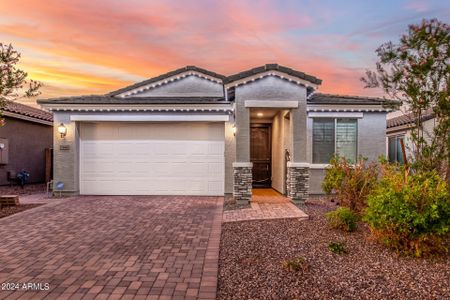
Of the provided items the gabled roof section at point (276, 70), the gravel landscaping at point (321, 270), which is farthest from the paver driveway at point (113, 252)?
the gabled roof section at point (276, 70)

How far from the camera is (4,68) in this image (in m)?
8.23

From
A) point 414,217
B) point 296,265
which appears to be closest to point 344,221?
point 414,217

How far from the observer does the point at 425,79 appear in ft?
20.5

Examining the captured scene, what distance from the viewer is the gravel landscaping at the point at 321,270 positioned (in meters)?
3.55

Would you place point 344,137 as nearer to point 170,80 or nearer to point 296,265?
point 296,265

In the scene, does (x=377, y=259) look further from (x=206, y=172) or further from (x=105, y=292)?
(x=206, y=172)

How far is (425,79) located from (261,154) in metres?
8.44

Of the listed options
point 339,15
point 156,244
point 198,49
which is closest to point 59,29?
point 198,49

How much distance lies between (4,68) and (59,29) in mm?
3517

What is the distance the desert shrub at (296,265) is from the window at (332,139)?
750 cm

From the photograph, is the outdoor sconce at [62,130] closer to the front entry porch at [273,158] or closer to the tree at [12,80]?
the tree at [12,80]

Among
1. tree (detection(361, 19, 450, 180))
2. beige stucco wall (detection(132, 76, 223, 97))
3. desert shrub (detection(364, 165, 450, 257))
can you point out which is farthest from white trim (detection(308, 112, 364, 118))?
desert shrub (detection(364, 165, 450, 257))

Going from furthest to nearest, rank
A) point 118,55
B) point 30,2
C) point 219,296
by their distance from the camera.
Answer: point 118,55
point 30,2
point 219,296

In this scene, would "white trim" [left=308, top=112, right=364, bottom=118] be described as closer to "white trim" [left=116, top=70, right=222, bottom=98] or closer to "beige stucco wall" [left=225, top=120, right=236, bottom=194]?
"beige stucco wall" [left=225, top=120, right=236, bottom=194]
